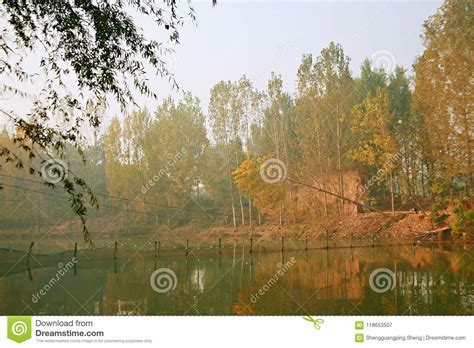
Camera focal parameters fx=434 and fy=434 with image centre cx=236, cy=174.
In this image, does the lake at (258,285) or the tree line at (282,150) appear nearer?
the lake at (258,285)

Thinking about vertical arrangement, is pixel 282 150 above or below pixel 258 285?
above

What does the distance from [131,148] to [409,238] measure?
7654mm

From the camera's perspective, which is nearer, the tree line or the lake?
the lake

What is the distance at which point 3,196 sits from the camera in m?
14.2

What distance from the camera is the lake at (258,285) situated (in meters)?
5.00

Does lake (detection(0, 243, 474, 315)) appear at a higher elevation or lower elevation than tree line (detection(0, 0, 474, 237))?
lower

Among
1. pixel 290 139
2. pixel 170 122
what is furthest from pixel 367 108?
pixel 170 122

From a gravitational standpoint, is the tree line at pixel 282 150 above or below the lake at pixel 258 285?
above

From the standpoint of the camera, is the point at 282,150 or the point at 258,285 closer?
the point at 258,285

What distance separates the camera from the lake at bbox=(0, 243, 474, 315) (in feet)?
16.4

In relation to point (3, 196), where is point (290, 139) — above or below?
above

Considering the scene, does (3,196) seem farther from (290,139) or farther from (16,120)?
(16,120)

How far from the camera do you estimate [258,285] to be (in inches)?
247
